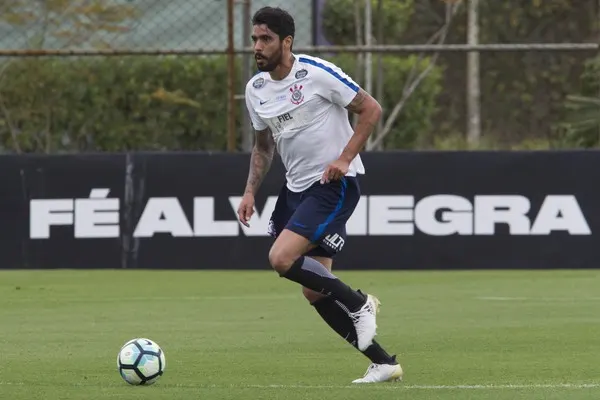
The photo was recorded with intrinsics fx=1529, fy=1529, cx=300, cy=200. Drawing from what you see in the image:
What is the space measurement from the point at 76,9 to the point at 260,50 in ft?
45.3

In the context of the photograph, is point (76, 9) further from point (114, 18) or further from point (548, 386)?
point (548, 386)

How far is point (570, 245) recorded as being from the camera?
16844 millimetres

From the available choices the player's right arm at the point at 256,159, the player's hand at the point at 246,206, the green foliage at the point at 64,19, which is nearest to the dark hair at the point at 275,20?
the player's right arm at the point at 256,159

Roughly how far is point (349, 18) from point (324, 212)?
64.2 ft

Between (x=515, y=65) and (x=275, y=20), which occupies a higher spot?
(x=275, y=20)

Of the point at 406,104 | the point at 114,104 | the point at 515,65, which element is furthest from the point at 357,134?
the point at 515,65

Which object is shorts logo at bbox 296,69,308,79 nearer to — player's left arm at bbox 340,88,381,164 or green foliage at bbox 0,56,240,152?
player's left arm at bbox 340,88,381,164

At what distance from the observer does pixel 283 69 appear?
27.2 feet

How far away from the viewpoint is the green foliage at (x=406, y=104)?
24.6m

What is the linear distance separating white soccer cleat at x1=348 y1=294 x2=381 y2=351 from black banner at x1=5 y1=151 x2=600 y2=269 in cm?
888

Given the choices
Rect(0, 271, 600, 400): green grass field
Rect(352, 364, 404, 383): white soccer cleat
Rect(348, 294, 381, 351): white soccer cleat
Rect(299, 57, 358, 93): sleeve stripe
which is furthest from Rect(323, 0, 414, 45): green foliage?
Rect(352, 364, 404, 383): white soccer cleat

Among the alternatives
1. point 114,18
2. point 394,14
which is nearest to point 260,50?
point 114,18

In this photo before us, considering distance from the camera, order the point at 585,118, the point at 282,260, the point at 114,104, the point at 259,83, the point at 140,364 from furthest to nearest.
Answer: the point at 114,104 < the point at 585,118 < the point at 259,83 < the point at 282,260 < the point at 140,364

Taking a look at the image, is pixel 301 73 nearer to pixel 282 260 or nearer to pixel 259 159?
pixel 259 159
